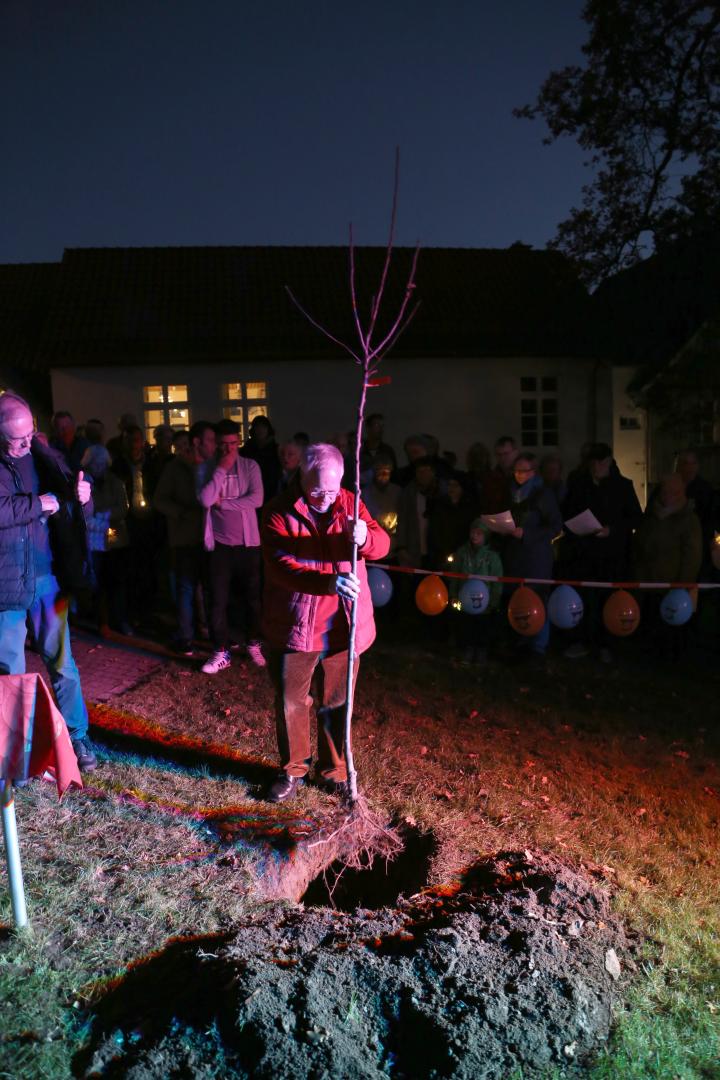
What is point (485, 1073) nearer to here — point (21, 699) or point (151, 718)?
point (21, 699)

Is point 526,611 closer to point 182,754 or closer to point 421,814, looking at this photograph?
point 421,814

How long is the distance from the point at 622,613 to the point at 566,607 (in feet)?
1.65

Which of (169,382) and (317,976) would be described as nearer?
(317,976)

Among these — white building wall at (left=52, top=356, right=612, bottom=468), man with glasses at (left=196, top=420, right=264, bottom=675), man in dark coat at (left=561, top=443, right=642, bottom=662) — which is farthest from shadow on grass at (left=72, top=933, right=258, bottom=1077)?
white building wall at (left=52, top=356, right=612, bottom=468)

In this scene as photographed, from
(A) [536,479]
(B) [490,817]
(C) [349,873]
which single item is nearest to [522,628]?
(A) [536,479]

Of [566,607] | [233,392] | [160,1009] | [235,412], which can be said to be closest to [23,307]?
[233,392]

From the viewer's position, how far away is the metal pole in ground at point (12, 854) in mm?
3457

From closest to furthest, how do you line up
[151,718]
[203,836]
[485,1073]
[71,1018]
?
[485,1073]
[71,1018]
[203,836]
[151,718]

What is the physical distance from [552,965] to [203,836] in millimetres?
2084

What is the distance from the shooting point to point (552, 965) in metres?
3.24

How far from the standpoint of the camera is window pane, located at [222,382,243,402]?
19.5 m

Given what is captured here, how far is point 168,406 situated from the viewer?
19.2 m

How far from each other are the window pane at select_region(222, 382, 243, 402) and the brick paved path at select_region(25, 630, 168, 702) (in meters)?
11.4

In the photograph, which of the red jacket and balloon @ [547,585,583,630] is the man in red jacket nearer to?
the red jacket
